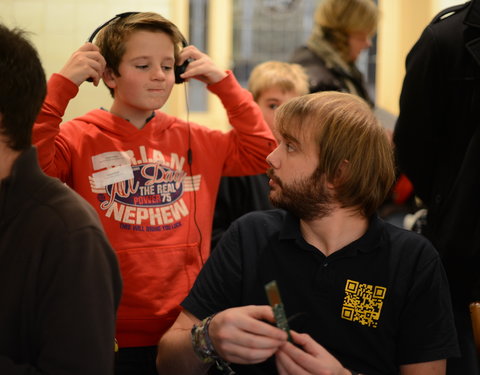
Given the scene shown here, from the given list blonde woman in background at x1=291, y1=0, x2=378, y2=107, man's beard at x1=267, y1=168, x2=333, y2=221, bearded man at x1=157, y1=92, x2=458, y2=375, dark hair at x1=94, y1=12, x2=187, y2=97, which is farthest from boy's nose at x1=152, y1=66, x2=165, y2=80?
blonde woman in background at x1=291, y1=0, x2=378, y2=107

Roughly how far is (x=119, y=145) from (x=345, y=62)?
1915mm

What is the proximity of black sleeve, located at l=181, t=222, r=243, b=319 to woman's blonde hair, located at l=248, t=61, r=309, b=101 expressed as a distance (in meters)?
1.20

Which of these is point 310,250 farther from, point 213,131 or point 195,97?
point 195,97

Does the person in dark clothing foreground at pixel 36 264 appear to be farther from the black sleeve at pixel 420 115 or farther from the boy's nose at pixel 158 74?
the black sleeve at pixel 420 115

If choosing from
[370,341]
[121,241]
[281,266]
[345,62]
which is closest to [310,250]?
[281,266]

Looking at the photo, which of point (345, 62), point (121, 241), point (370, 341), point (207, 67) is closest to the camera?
point (370, 341)

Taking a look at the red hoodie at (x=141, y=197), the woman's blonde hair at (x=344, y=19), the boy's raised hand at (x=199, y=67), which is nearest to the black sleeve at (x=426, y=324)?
the red hoodie at (x=141, y=197)

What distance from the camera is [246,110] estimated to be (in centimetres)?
215

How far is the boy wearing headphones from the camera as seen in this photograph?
1875 mm

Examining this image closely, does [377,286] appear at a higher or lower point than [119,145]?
lower

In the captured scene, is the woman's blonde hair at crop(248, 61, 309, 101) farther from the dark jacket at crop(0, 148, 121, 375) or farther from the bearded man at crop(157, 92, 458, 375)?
the dark jacket at crop(0, 148, 121, 375)

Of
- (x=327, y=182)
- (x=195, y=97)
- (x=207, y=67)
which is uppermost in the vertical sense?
(x=207, y=67)

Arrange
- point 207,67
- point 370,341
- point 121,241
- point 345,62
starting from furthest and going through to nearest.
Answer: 1. point 345,62
2. point 207,67
3. point 121,241
4. point 370,341

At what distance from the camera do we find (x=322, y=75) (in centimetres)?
337
